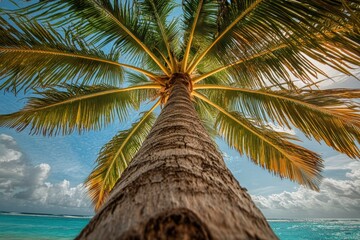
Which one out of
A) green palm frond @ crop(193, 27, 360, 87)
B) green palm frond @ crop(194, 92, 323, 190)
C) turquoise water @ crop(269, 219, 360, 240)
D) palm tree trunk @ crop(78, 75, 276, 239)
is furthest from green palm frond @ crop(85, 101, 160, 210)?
turquoise water @ crop(269, 219, 360, 240)

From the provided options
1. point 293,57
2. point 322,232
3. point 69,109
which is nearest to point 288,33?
point 293,57

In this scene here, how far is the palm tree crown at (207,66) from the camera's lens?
2.83m

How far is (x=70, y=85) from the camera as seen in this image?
167 inches

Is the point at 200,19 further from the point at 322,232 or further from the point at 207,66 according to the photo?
the point at 322,232

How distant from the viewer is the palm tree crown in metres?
2.83

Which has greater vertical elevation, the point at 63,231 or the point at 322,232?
the point at 63,231

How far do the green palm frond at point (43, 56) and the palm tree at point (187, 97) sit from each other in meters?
0.02

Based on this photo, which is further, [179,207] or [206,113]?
[206,113]

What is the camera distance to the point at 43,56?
3666 millimetres

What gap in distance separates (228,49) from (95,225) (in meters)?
3.40

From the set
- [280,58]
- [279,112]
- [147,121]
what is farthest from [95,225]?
[147,121]

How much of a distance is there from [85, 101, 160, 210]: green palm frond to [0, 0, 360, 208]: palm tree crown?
0.03m

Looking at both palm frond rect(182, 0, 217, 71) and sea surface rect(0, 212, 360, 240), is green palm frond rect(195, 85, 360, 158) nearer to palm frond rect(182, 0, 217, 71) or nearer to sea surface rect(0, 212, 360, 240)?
palm frond rect(182, 0, 217, 71)

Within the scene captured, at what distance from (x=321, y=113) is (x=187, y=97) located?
2591 millimetres
